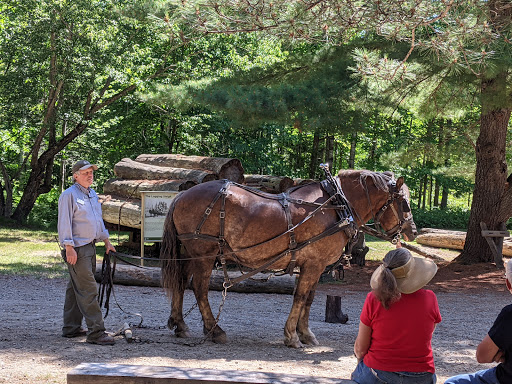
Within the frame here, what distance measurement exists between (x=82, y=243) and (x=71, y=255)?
0.19 metres

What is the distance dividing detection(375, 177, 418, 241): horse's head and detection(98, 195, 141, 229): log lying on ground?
8.02 metres

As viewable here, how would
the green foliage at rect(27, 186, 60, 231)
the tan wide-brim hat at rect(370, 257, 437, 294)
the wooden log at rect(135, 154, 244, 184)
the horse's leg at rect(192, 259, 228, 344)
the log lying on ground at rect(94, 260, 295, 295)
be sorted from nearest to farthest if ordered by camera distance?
the tan wide-brim hat at rect(370, 257, 437, 294) → the horse's leg at rect(192, 259, 228, 344) → the log lying on ground at rect(94, 260, 295, 295) → the wooden log at rect(135, 154, 244, 184) → the green foliage at rect(27, 186, 60, 231)

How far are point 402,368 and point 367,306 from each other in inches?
16.3

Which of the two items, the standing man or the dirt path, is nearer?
the dirt path

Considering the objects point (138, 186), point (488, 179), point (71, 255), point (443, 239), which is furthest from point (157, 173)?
point (443, 239)

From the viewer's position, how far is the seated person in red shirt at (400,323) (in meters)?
3.43

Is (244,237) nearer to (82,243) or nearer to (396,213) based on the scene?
(82,243)

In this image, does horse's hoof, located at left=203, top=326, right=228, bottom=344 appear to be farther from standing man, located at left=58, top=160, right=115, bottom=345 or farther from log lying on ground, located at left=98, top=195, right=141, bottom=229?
log lying on ground, located at left=98, top=195, right=141, bottom=229

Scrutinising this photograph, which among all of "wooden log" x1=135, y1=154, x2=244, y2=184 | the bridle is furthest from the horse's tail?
"wooden log" x1=135, y1=154, x2=244, y2=184

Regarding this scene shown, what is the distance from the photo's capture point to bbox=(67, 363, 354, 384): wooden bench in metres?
3.54

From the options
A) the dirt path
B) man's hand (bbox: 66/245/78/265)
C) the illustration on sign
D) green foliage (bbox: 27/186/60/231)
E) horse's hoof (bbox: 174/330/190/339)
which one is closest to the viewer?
the dirt path

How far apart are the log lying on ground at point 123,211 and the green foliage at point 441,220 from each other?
49.1 ft

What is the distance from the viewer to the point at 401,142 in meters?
26.5

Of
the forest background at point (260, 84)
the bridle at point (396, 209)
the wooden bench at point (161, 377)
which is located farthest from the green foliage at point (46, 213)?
the wooden bench at point (161, 377)
